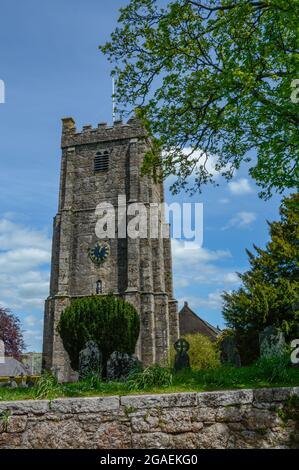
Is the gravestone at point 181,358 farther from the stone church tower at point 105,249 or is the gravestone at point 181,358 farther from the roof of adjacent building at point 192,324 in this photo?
the roof of adjacent building at point 192,324

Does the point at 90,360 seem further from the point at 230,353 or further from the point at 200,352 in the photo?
the point at 200,352

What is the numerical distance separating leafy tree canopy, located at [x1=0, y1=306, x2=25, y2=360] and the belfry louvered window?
15.1 metres

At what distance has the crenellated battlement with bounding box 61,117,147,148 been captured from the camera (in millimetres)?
36084

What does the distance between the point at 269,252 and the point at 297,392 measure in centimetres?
1904

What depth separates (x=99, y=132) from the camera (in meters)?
37.2

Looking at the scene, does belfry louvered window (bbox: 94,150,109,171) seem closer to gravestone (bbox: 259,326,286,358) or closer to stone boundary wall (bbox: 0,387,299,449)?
gravestone (bbox: 259,326,286,358)

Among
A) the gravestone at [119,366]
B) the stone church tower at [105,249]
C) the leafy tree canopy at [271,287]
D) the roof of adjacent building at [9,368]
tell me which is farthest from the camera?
the roof of adjacent building at [9,368]

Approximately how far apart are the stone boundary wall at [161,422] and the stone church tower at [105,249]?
23.2 m

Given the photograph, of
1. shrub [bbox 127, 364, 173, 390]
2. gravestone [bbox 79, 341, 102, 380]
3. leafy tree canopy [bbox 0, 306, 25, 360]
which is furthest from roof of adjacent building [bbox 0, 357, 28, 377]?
shrub [bbox 127, 364, 173, 390]

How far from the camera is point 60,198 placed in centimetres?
3559

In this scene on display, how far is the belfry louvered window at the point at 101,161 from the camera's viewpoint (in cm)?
3578

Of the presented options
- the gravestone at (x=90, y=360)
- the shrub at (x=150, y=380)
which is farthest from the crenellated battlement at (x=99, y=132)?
the shrub at (x=150, y=380)
